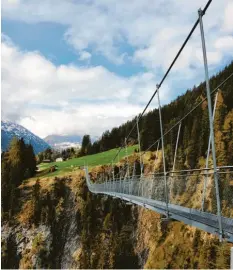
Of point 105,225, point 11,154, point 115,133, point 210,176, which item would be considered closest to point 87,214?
point 105,225

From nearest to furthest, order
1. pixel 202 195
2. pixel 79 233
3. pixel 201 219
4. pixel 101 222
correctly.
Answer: pixel 201 219 < pixel 202 195 < pixel 101 222 < pixel 79 233

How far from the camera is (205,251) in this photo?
92.5ft

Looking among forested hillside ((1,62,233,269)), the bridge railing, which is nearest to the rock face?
forested hillside ((1,62,233,269))

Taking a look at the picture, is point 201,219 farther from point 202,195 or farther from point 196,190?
point 196,190

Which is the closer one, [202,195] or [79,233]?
[202,195]

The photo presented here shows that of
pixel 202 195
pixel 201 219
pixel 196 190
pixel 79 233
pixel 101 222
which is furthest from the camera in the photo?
pixel 79 233

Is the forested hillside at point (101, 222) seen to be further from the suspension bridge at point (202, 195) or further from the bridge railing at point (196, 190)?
the suspension bridge at point (202, 195)

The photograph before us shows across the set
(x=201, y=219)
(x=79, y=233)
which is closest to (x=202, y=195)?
(x=201, y=219)

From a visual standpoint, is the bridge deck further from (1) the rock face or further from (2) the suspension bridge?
(1) the rock face

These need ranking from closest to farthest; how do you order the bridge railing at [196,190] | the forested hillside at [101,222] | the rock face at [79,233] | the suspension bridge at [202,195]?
the suspension bridge at [202,195]
the bridge railing at [196,190]
the forested hillside at [101,222]
the rock face at [79,233]

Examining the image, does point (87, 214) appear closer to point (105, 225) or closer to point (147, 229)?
point (105, 225)

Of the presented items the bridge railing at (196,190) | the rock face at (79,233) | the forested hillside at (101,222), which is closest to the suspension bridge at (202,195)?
the bridge railing at (196,190)

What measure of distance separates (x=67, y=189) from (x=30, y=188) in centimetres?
578

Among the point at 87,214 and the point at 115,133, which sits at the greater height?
the point at 115,133
